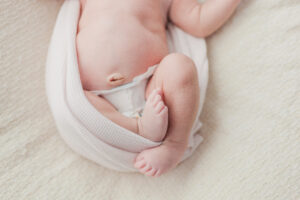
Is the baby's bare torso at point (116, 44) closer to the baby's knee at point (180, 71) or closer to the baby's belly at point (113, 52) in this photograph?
the baby's belly at point (113, 52)

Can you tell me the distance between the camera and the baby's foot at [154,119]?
0.83m

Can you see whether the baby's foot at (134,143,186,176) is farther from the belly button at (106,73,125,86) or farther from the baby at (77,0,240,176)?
the belly button at (106,73,125,86)

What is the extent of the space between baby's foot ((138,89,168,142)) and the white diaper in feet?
0.26

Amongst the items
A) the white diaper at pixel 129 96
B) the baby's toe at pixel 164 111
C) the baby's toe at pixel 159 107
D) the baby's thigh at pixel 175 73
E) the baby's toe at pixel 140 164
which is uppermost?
the baby's thigh at pixel 175 73

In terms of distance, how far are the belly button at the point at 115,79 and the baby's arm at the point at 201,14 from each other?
354 millimetres

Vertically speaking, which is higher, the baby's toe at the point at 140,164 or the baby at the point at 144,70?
the baby at the point at 144,70

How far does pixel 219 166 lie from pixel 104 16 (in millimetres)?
640

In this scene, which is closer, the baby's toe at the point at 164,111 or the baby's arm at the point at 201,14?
the baby's toe at the point at 164,111

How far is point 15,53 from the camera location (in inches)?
40.3

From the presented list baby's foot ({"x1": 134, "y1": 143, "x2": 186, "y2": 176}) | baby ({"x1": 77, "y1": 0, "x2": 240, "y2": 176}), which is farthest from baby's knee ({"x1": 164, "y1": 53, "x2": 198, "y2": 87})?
baby's foot ({"x1": 134, "y1": 143, "x2": 186, "y2": 176})

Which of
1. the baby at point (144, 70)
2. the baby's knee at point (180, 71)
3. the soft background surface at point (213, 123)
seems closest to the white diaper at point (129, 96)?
the baby at point (144, 70)

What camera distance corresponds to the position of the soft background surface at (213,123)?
0.91m

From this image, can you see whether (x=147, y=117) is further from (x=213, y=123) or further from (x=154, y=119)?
(x=213, y=123)

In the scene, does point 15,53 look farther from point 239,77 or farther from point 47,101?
point 239,77
